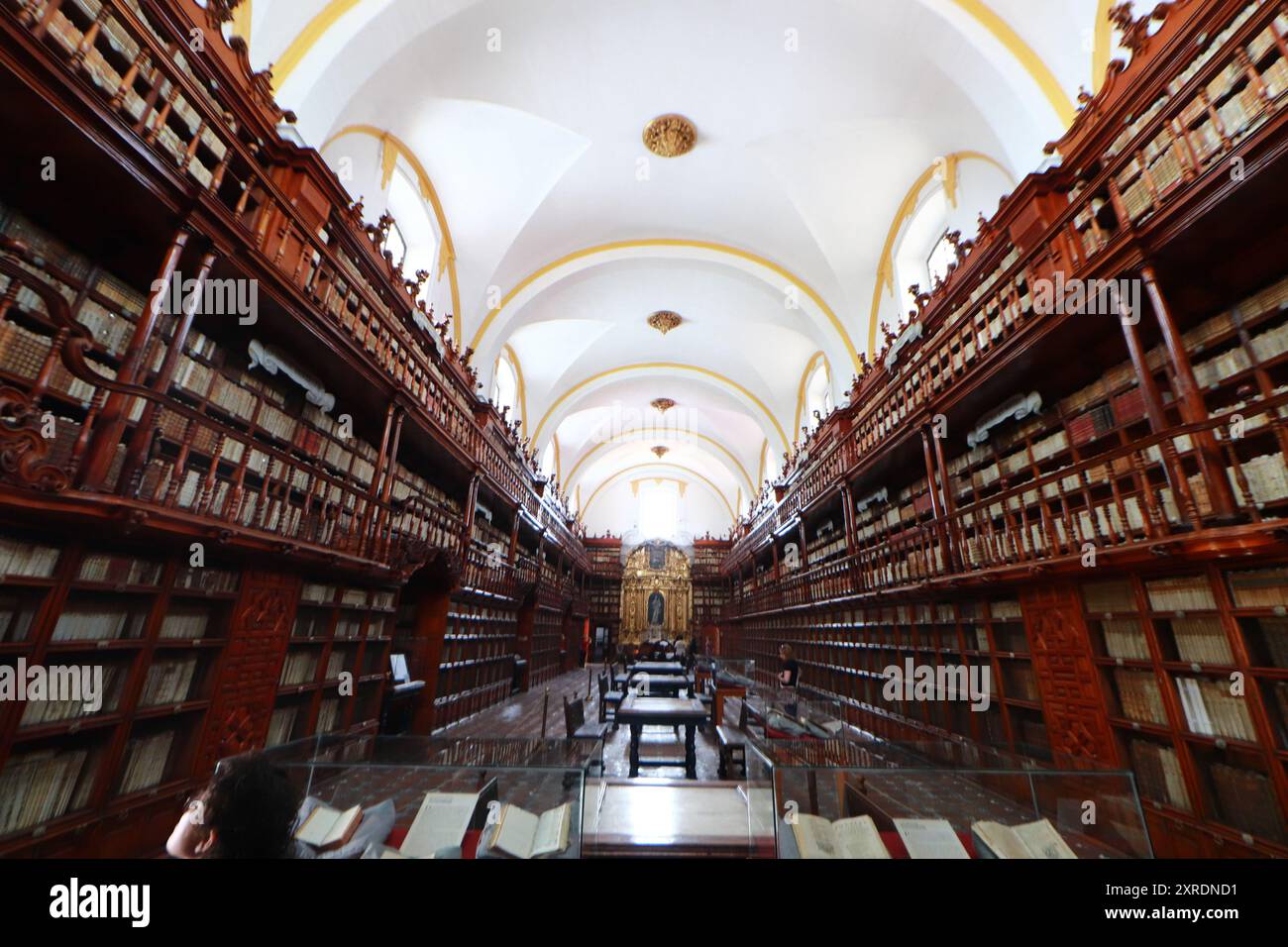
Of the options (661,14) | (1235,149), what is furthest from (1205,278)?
(661,14)

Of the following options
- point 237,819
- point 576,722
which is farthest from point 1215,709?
point 237,819

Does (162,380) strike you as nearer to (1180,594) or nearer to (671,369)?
(1180,594)

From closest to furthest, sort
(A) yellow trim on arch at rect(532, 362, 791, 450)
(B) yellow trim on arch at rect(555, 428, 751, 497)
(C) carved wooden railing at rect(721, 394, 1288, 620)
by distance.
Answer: (C) carved wooden railing at rect(721, 394, 1288, 620) < (A) yellow trim on arch at rect(532, 362, 791, 450) < (B) yellow trim on arch at rect(555, 428, 751, 497)

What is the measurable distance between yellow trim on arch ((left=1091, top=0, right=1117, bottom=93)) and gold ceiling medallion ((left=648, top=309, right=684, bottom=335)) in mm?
9378

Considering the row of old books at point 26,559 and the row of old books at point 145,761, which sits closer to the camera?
the row of old books at point 26,559

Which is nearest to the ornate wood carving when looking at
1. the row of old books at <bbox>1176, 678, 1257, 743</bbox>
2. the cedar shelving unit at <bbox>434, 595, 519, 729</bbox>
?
the cedar shelving unit at <bbox>434, 595, 519, 729</bbox>

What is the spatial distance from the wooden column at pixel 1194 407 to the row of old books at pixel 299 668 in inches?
254

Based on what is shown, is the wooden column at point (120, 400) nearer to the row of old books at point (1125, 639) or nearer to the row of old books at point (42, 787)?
the row of old books at point (42, 787)

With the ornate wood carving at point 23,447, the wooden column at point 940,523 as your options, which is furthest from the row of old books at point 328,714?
the wooden column at point 940,523

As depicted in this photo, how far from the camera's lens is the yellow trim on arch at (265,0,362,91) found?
4.81 meters

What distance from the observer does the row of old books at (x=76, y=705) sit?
2.52 metres

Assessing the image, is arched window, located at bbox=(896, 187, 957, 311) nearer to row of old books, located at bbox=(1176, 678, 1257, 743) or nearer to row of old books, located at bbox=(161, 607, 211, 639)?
row of old books, located at bbox=(1176, 678, 1257, 743)

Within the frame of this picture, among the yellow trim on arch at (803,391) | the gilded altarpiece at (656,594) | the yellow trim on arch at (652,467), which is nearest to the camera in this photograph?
the yellow trim on arch at (803,391)
